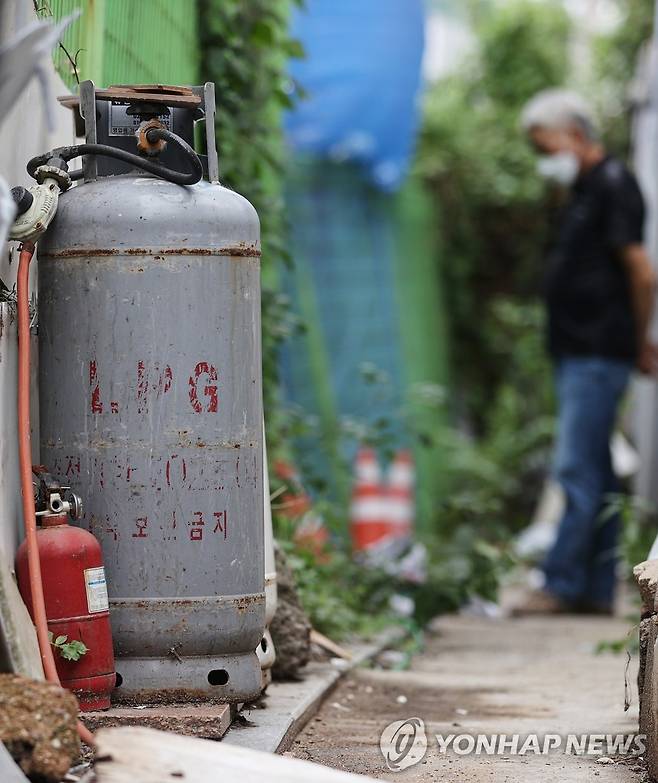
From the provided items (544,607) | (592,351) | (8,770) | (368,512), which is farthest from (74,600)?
(368,512)

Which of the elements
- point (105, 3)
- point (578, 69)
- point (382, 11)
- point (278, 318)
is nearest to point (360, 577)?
point (278, 318)

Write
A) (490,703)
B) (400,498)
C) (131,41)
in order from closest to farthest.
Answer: (490,703) < (131,41) < (400,498)

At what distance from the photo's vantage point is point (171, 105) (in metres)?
3.16

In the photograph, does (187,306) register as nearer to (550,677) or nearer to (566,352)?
(550,677)

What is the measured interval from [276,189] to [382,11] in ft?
8.90

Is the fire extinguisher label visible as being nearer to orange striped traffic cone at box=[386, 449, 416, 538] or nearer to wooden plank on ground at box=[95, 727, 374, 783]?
wooden plank on ground at box=[95, 727, 374, 783]

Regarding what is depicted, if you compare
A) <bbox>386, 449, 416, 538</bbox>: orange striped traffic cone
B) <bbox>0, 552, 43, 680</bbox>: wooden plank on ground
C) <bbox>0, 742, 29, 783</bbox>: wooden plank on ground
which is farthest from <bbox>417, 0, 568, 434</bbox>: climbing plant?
<bbox>0, 742, 29, 783</bbox>: wooden plank on ground

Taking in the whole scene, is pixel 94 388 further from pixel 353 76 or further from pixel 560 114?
pixel 353 76

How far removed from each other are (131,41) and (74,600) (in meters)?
1.99

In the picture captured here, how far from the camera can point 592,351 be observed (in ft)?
21.3

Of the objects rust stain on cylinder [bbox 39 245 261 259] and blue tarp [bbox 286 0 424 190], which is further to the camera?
blue tarp [bbox 286 0 424 190]

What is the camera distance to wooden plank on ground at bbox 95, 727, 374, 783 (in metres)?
2.16

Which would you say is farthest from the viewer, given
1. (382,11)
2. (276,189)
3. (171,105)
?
(382,11)

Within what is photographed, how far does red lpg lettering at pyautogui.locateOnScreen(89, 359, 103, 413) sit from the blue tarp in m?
5.28
